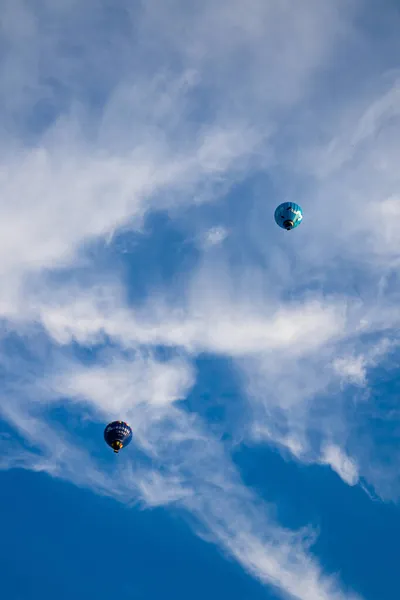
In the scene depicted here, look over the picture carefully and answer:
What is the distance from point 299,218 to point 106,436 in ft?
116

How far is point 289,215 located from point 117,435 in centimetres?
3368

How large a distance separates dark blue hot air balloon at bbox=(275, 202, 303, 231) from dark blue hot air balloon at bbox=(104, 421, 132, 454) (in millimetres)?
31571

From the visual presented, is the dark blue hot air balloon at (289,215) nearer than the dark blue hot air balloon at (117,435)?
Yes

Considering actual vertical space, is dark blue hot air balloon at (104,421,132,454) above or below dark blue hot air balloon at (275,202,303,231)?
below

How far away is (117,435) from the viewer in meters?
62.9

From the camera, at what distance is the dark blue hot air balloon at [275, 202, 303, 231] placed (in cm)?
5734

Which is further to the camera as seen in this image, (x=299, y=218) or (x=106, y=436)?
(x=106, y=436)

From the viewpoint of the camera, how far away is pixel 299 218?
190 ft

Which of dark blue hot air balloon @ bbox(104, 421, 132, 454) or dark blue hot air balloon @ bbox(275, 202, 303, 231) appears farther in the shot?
dark blue hot air balloon @ bbox(104, 421, 132, 454)

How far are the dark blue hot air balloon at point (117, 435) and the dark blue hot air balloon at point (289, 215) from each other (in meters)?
31.6

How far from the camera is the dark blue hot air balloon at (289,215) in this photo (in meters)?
57.3

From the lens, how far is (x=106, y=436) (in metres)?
63.7

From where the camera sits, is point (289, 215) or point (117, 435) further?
point (117, 435)

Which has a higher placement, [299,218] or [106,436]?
[299,218]
